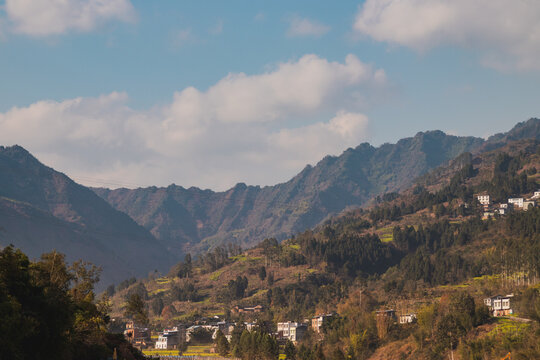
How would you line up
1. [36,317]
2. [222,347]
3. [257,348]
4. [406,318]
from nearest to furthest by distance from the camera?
[36,317] < [257,348] < [406,318] < [222,347]

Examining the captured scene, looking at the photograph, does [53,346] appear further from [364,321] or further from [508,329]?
[364,321]

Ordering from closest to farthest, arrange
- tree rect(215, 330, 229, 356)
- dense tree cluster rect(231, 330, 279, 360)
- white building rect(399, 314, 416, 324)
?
dense tree cluster rect(231, 330, 279, 360), white building rect(399, 314, 416, 324), tree rect(215, 330, 229, 356)

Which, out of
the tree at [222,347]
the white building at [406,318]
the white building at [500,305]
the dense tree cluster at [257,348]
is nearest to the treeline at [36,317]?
the dense tree cluster at [257,348]

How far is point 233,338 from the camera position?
182 m

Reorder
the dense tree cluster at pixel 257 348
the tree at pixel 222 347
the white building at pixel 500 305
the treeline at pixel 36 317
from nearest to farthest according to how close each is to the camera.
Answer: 1. the treeline at pixel 36 317
2. the dense tree cluster at pixel 257 348
3. the white building at pixel 500 305
4. the tree at pixel 222 347

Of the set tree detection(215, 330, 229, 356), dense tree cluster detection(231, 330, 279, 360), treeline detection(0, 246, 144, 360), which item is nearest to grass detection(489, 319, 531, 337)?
dense tree cluster detection(231, 330, 279, 360)

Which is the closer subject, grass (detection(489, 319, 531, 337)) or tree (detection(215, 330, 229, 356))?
grass (detection(489, 319, 531, 337))

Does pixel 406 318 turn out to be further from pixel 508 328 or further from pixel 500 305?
pixel 508 328

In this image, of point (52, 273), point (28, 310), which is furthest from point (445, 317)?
point (28, 310)

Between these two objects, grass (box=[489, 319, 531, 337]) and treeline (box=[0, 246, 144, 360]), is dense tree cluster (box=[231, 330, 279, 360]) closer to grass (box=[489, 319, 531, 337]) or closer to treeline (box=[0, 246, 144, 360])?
grass (box=[489, 319, 531, 337])

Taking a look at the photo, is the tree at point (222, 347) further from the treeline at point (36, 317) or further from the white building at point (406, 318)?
the treeline at point (36, 317)

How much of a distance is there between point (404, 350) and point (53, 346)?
10545 cm

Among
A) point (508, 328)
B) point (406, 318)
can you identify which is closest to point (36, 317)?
point (508, 328)

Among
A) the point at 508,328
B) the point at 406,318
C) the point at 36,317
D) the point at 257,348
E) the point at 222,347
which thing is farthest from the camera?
the point at 222,347
